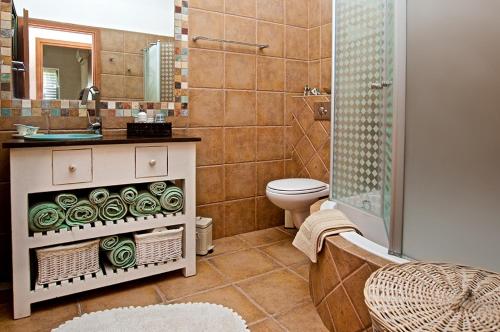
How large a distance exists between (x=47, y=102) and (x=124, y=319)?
1.32 m

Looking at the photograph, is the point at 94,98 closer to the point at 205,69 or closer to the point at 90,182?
the point at 90,182

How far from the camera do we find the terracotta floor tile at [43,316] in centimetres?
173

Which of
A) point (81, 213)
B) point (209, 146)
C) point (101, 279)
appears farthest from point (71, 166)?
point (209, 146)

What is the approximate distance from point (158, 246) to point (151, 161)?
0.48m

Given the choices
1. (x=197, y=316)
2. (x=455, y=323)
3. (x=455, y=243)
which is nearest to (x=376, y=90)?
(x=455, y=243)

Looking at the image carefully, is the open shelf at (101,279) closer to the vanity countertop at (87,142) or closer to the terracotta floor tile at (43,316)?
the terracotta floor tile at (43,316)

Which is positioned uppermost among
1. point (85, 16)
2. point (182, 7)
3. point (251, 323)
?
point (182, 7)

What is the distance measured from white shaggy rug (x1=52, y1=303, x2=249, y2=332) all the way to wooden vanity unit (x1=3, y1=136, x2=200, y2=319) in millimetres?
240

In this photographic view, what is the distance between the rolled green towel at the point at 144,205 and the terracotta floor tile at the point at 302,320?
89cm

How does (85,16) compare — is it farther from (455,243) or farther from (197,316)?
(455,243)

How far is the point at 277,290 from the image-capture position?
2.09 metres

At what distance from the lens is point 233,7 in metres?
2.83

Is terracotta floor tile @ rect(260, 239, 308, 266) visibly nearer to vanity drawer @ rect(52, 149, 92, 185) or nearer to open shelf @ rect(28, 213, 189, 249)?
open shelf @ rect(28, 213, 189, 249)

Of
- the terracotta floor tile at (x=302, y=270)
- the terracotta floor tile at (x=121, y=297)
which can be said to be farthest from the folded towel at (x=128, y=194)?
the terracotta floor tile at (x=302, y=270)
